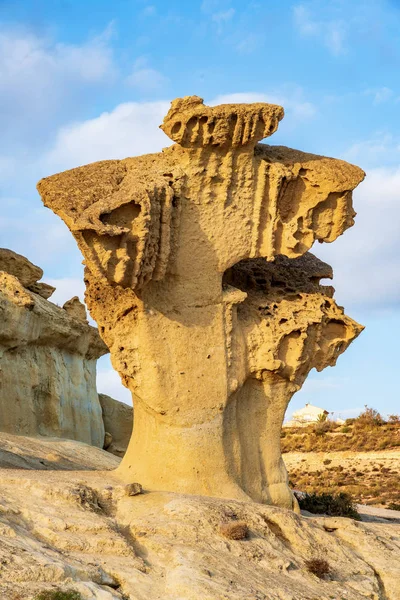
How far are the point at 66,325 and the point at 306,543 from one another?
43.6 ft

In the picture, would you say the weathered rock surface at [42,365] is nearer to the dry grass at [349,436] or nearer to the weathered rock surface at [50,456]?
the weathered rock surface at [50,456]

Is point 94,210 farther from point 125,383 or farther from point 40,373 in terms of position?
point 40,373

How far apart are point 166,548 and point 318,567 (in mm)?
1910

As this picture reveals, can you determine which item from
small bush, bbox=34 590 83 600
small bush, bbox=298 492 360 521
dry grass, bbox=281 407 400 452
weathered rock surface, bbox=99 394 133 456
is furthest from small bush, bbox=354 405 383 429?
small bush, bbox=34 590 83 600

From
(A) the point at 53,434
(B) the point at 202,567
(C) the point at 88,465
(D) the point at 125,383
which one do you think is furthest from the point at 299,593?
(A) the point at 53,434

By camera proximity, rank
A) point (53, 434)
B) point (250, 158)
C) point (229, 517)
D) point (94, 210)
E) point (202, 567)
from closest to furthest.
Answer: point (202, 567) < point (229, 517) < point (94, 210) < point (250, 158) < point (53, 434)

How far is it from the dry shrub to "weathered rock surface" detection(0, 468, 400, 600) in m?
0.06

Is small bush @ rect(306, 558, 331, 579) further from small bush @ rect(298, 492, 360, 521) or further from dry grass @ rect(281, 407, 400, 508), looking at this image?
dry grass @ rect(281, 407, 400, 508)

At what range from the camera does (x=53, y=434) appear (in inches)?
891

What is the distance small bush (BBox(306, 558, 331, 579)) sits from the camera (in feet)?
35.2

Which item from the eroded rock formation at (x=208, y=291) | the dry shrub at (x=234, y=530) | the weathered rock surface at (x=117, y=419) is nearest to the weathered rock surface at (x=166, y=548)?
the dry shrub at (x=234, y=530)

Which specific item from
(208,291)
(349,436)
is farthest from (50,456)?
(349,436)

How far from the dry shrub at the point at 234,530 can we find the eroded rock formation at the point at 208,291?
6.83 feet

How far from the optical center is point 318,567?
10.8 metres
